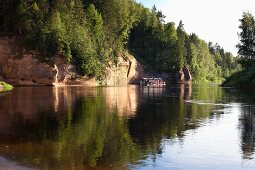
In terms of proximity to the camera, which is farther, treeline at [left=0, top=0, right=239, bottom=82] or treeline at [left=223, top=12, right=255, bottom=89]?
treeline at [left=223, top=12, right=255, bottom=89]

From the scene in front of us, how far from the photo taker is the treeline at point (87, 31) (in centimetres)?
9994

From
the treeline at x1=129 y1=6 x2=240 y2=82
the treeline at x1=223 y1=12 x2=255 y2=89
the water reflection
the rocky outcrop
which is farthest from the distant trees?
the water reflection

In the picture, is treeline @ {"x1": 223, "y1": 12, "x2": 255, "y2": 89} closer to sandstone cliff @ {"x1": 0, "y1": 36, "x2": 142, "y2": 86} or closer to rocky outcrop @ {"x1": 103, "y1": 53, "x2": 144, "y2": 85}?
rocky outcrop @ {"x1": 103, "y1": 53, "x2": 144, "y2": 85}

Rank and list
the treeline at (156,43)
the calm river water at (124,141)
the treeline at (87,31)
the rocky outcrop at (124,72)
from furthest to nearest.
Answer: the treeline at (156,43) < the rocky outcrop at (124,72) < the treeline at (87,31) < the calm river water at (124,141)

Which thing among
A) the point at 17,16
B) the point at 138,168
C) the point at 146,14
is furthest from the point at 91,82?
the point at 138,168

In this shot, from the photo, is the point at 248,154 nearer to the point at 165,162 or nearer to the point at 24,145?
the point at 165,162

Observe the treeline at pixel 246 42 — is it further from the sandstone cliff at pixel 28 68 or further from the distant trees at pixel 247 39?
the sandstone cliff at pixel 28 68

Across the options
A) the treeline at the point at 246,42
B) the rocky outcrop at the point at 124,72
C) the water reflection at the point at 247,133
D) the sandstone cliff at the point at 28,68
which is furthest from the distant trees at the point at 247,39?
the water reflection at the point at 247,133

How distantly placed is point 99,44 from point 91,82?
15770mm

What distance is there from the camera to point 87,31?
11556 cm

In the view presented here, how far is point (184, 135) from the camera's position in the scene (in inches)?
919

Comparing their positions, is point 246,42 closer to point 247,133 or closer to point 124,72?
point 124,72

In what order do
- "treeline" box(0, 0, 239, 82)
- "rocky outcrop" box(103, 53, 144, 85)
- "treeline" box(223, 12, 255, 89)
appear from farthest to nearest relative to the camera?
"rocky outcrop" box(103, 53, 144, 85) < "treeline" box(223, 12, 255, 89) < "treeline" box(0, 0, 239, 82)

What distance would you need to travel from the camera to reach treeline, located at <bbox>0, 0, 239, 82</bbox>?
9994cm
